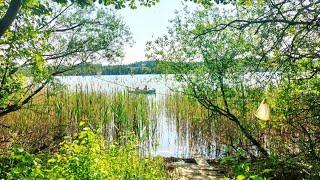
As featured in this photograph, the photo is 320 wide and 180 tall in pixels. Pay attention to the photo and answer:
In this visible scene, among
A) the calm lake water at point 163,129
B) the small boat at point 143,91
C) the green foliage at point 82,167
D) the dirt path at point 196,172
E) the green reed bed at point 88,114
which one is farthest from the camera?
the small boat at point 143,91

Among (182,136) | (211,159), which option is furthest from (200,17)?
(182,136)

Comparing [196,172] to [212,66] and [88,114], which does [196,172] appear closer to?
[212,66]

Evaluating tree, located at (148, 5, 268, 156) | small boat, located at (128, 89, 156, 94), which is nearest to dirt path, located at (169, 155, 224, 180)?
tree, located at (148, 5, 268, 156)

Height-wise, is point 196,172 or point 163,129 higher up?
point 163,129

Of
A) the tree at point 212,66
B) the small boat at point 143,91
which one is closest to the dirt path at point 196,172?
the tree at point 212,66

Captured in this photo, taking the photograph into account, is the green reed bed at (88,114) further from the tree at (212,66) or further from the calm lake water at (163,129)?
the tree at (212,66)

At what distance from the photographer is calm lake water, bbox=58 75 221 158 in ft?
31.8

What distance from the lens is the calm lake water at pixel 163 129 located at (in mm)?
9703

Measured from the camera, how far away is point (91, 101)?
10516 mm

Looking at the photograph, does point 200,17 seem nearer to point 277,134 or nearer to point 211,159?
point 277,134

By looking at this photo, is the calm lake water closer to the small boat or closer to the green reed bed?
the small boat

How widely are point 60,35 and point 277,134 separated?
4.50 metres

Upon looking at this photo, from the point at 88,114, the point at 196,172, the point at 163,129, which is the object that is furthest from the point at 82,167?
the point at 163,129

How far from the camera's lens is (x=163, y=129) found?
11.4 meters
